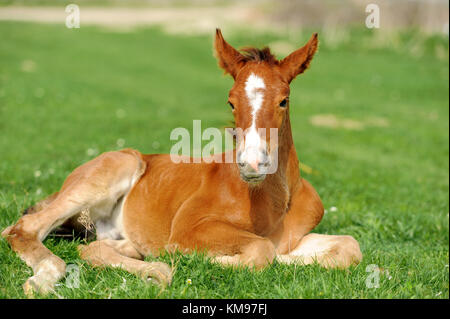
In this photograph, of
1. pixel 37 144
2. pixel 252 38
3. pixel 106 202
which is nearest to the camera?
pixel 106 202

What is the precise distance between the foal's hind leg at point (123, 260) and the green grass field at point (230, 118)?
99 millimetres

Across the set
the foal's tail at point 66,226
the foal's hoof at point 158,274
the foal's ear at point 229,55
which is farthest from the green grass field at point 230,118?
the foal's ear at point 229,55

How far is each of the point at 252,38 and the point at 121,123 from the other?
1777cm

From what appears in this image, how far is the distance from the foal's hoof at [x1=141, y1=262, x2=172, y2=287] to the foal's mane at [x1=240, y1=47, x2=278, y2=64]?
1.86 metres

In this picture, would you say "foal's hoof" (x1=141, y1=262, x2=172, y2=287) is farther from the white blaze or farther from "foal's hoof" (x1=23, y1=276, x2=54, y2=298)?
the white blaze

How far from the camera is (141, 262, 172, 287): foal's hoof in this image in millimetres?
3986

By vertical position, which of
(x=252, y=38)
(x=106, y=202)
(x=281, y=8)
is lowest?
(x=106, y=202)

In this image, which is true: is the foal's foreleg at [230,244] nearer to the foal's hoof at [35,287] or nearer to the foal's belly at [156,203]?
the foal's belly at [156,203]

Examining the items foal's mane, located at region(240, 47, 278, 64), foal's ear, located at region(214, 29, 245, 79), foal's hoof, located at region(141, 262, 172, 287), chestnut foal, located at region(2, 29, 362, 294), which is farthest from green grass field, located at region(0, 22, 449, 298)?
foal's mane, located at region(240, 47, 278, 64)

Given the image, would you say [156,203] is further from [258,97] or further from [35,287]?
[258,97]

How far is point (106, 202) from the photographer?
5.30 meters

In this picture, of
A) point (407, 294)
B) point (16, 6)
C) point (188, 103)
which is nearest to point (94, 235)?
point (407, 294)

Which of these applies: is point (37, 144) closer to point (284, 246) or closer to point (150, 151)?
point (150, 151)

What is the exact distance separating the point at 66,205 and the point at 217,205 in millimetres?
1441
